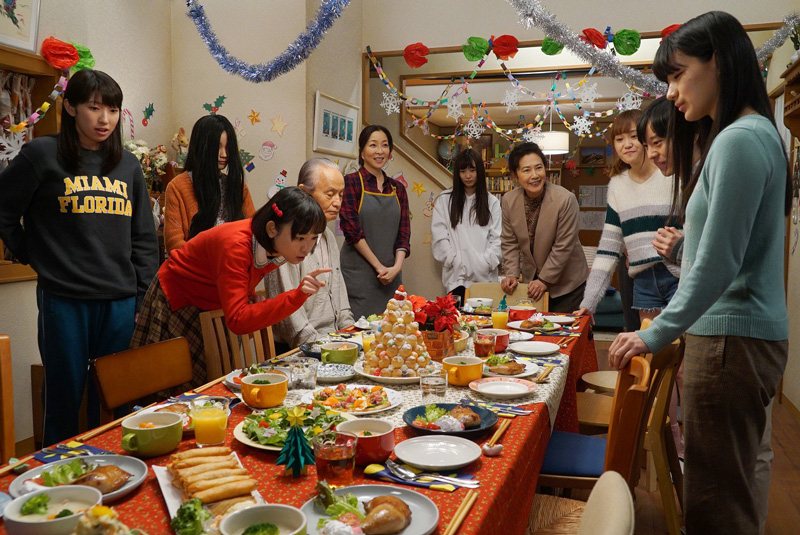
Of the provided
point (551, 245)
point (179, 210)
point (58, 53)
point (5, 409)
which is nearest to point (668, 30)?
point (551, 245)

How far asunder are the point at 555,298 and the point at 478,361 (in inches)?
86.0

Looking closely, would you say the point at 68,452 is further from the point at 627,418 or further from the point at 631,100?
the point at 631,100

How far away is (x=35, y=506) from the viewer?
881 millimetres

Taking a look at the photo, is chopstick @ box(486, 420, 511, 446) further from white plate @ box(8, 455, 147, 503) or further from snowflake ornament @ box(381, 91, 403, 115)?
snowflake ornament @ box(381, 91, 403, 115)

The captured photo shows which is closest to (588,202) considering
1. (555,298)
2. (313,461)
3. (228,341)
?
(555,298)

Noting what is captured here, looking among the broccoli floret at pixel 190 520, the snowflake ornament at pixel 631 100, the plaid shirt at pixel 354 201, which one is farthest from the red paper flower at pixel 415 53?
the broccoli floret at pixel 190 520

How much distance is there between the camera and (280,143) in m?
4.32

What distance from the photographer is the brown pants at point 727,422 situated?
1383 millimetres

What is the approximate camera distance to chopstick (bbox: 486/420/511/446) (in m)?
1.26

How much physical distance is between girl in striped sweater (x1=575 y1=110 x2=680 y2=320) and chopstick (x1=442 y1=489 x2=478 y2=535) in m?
1.92

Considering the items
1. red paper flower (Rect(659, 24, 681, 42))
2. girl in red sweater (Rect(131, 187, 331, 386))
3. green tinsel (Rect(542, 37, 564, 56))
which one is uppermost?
red paper flower (Rect(659, 24, 681, 42))

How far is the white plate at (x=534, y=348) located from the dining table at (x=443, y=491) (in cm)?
38

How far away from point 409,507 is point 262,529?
234 millimetres

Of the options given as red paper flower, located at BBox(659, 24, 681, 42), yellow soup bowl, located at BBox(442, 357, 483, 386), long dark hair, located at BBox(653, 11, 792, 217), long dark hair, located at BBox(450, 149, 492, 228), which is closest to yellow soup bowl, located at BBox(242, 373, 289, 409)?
yellow soup bowl, located at BBox(442, 357, 483, 386)
